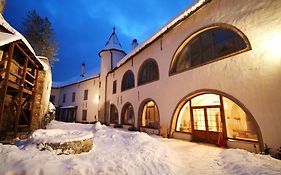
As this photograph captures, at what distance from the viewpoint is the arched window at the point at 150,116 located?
11352 mm

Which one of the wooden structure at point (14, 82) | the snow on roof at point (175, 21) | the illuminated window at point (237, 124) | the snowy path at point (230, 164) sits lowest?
the snowy path at point (230, 164)

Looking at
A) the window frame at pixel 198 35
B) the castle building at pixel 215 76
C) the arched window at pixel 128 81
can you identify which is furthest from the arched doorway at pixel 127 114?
the window frame at pixel 198 35

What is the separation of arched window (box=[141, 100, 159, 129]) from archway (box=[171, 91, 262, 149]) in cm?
239

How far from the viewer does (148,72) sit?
489 inches

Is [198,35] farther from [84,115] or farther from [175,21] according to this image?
[84,115]

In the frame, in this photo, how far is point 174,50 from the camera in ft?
31.5

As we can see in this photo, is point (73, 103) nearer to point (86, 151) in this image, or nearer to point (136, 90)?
point (136, 90)

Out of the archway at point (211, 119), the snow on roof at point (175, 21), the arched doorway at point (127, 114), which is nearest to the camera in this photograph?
the archway at point (211, 119)

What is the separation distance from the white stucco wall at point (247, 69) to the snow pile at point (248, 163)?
3.03ft

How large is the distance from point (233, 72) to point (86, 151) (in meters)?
6.41

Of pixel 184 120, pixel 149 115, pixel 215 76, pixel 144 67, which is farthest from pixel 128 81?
pixel 215 76

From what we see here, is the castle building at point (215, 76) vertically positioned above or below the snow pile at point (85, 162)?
above

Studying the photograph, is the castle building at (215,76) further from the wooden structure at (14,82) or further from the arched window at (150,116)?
the wooden structure at (14,82)

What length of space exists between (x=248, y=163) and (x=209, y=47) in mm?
5315
